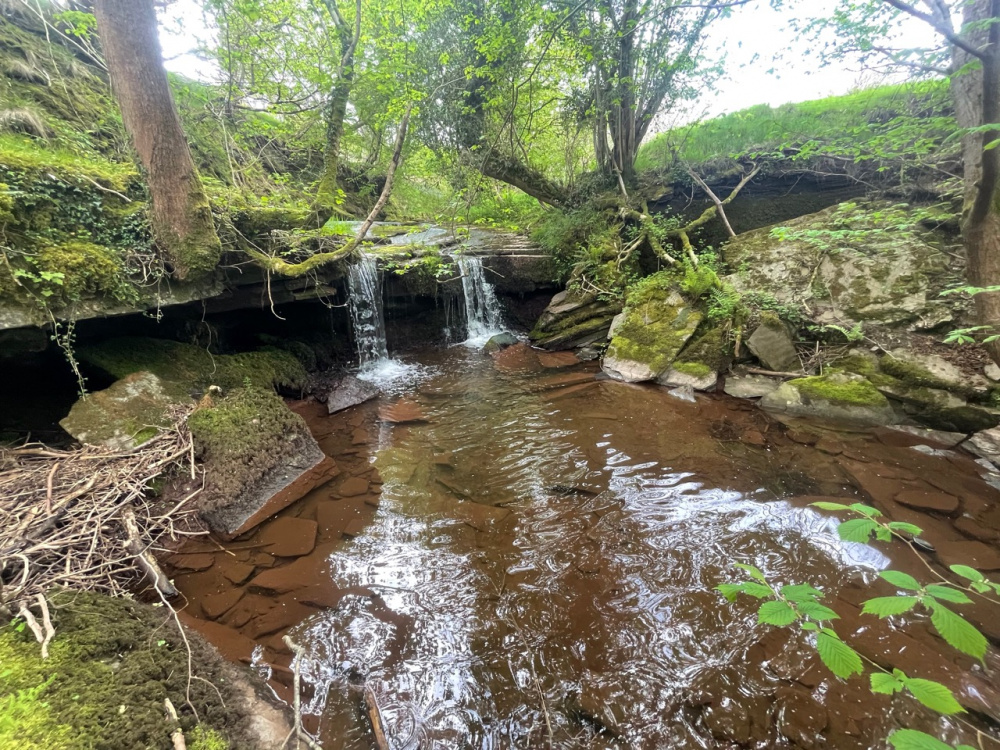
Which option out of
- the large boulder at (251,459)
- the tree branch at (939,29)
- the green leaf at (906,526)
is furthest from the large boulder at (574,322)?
the green leaf at (906,526)

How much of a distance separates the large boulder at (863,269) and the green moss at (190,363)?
766 cm

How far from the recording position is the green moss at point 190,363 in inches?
188

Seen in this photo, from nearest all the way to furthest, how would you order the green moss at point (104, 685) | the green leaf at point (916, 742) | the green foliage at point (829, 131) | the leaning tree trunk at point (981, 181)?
1. the green leaf at point (916, 742)
2. the green moss at point (104, 685)
3. the leaning tree trunk at point (981, 181)
4. the green foliage at point (829, 131)

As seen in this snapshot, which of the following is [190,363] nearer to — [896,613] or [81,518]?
[81,518]

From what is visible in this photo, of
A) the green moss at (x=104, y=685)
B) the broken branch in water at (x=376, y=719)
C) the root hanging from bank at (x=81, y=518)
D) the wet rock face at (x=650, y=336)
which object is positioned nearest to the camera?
the green moss at (x=104, y=685)

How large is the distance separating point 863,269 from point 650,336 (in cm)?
328

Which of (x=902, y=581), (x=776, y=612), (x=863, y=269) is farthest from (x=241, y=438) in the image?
(x=863, y=269)

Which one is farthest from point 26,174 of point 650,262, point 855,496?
point 650,262

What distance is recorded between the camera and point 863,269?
632cm

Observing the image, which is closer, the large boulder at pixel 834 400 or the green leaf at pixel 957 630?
the green leaf at pixel 957 630

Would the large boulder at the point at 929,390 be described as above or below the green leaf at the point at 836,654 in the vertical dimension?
below

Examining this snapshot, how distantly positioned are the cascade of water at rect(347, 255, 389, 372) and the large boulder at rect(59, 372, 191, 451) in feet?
12.8

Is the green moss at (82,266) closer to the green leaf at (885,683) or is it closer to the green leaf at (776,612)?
the green leaf at (776,612)

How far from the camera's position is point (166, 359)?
520 centimetres
